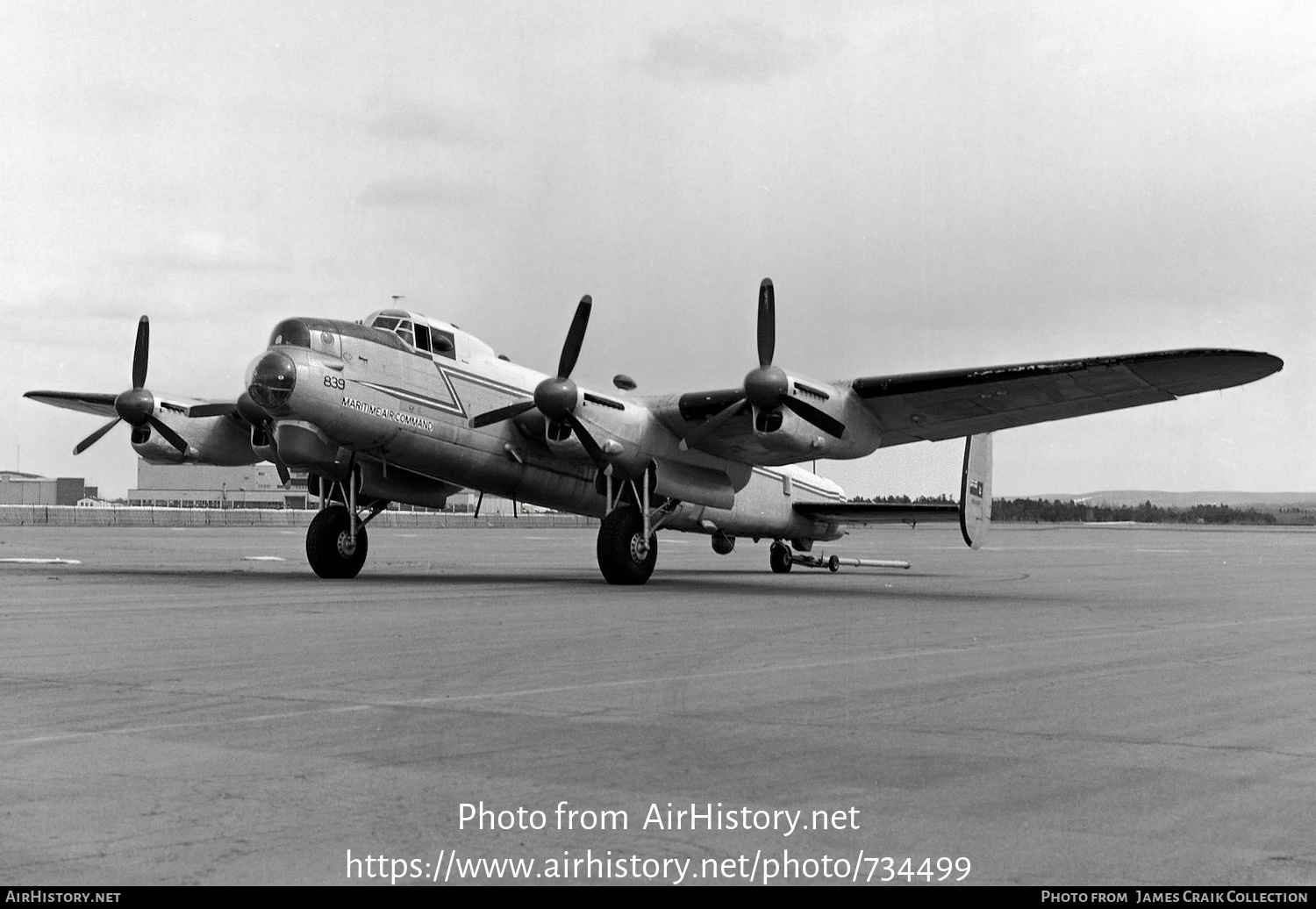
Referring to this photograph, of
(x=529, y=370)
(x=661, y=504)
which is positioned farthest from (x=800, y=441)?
(x=529, y=370)

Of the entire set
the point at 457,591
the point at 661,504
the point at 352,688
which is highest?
the point at 661,504

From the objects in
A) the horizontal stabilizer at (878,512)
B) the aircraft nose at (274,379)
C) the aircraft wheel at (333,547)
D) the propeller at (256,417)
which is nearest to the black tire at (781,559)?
the horizontal stabilizer at (878,512)

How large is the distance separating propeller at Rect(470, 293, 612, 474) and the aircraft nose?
4.08m

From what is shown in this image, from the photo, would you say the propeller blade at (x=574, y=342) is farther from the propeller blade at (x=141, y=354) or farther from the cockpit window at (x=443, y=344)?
the propeller blade at (x=141, y=354)

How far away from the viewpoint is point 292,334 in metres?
22.9

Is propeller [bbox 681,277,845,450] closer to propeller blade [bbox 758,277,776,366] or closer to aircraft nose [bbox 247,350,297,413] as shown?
propeller blade [bbox 758,277,776,366]

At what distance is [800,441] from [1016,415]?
4.52 metres

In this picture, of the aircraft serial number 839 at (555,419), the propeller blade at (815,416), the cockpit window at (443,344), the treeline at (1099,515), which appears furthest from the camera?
the treeline at (1099,515)

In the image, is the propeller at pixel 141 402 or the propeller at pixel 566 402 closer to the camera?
the propeller at pixel 566 402

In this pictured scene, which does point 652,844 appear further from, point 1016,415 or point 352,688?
point 1016,415

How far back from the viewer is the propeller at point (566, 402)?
24.3m

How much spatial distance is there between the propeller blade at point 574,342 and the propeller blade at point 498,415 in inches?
36.7

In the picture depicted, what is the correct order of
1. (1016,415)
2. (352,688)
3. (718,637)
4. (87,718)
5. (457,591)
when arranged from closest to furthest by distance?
(87,718) < (352,688) < (718,637) < (457,591) < (1016,415)
